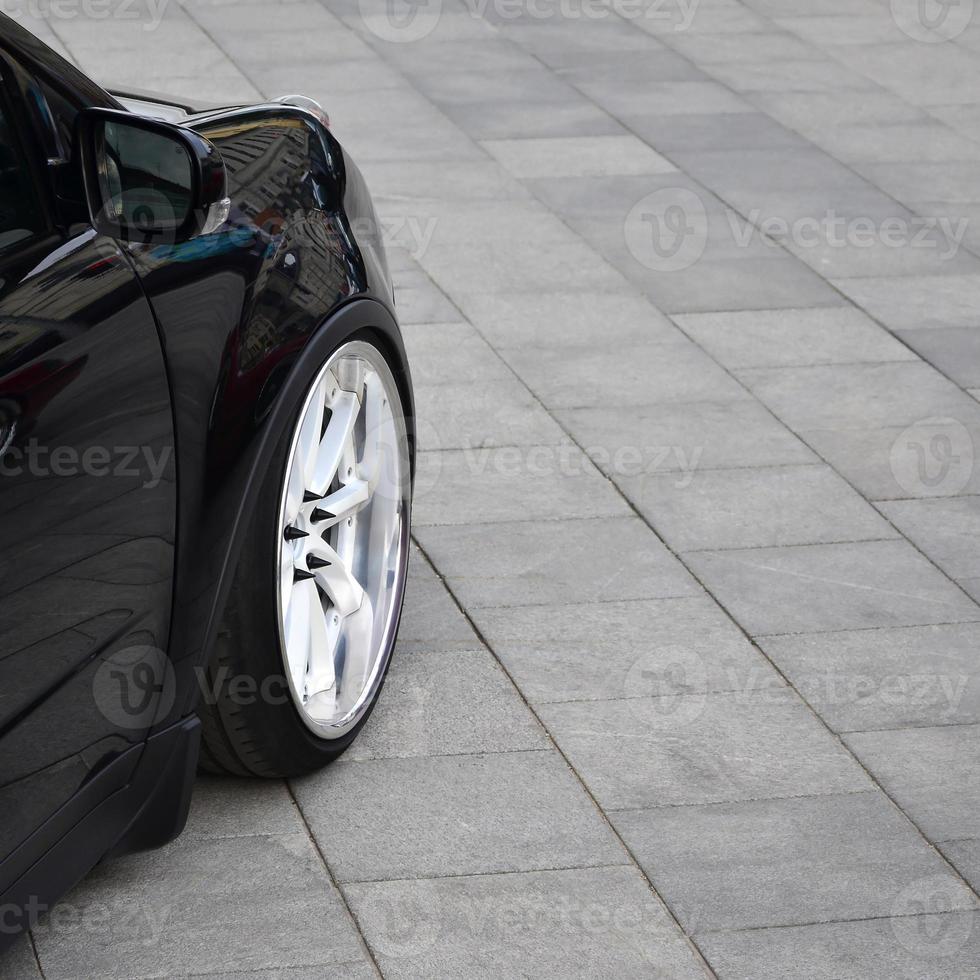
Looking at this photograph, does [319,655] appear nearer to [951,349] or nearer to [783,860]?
[783,860]

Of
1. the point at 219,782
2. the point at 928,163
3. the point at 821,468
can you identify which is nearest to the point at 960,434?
the point at 821,468

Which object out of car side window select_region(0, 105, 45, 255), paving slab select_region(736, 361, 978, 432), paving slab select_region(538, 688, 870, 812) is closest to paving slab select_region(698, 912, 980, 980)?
paving slab select_region(538, 688, 870, 812)

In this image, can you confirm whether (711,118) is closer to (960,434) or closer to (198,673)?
(960,434)

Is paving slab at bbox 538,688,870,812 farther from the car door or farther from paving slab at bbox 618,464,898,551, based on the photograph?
the car door

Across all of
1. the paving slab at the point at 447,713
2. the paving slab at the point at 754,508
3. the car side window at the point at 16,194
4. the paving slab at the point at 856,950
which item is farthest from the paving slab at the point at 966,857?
the car side window at the point at 16,194

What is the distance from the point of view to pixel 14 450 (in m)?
2.34

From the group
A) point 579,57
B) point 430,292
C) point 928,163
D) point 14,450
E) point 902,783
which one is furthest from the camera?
point 579,57

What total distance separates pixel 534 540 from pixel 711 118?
5.22 metres

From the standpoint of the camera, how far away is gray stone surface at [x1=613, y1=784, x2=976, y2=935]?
3.21 m

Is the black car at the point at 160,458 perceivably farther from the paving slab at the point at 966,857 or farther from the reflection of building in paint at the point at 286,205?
the paving slab at the point at 966,857

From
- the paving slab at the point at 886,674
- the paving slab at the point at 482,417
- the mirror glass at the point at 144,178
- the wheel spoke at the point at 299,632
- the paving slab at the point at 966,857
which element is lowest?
the paving slab at the point at 482,417

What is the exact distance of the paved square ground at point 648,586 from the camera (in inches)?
124

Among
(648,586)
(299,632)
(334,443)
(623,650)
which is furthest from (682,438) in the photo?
(299,632)

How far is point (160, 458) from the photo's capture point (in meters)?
2.72
